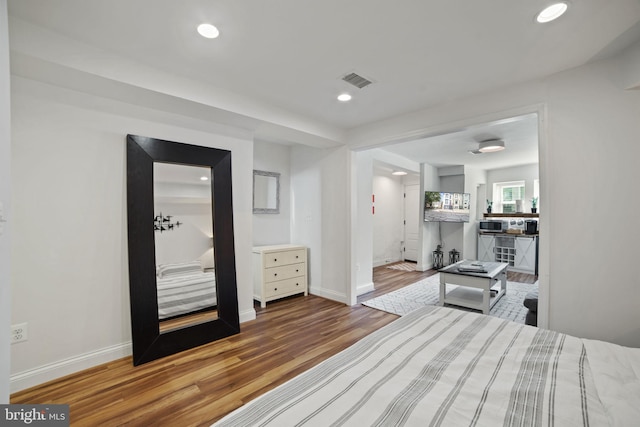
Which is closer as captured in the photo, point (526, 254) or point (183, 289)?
point (183, 289)

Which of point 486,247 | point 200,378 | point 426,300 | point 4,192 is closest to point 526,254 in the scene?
point 486,247

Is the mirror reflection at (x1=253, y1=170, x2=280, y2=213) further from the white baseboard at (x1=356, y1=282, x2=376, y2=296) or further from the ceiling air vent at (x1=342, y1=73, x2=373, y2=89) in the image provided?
the ceiling air vent at (x1=342, y1=73, x2=373, y2=89)

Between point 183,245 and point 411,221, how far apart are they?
6280 mm

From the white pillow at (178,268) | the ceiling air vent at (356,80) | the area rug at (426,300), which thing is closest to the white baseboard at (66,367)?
the white pillow at (178,268)

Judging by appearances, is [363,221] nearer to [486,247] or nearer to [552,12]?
[552,12]

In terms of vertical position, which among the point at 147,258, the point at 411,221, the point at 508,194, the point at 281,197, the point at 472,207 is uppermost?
the point at 508,194

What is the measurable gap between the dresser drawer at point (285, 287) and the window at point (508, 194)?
19.6ft

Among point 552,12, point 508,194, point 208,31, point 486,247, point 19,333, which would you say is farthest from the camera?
point 508,194

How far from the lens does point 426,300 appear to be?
4148 mm

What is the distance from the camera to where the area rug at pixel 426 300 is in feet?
11.9

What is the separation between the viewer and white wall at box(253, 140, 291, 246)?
437cm

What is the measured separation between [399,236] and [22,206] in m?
7.26

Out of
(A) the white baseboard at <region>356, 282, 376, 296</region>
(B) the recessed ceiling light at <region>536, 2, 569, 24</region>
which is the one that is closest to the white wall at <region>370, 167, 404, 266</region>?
(A) the white baseboard at <region>356, 282, 376, 296</region>

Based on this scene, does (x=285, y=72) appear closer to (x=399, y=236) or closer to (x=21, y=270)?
(x=21, y=270)
